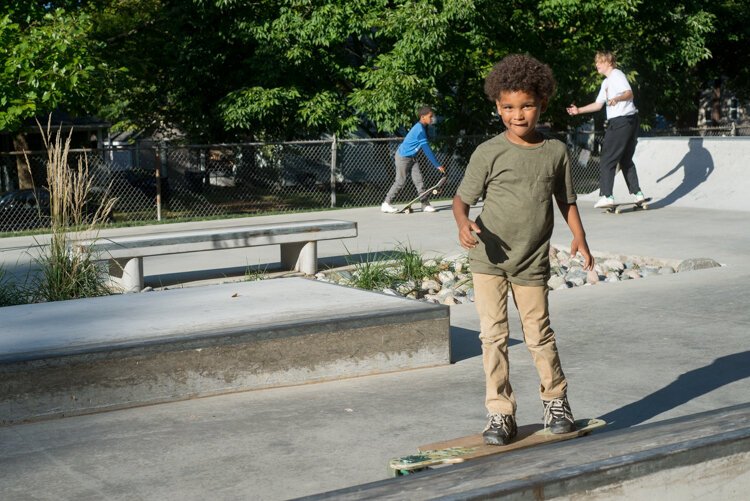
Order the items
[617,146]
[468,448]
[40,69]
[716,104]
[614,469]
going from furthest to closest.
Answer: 1. [716,104]
2. [40,69]
3. [617,146]
4. [468,448]
5. [614,469]

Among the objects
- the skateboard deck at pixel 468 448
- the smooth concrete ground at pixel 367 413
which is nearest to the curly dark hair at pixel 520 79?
the skateboard deck at pixel 468 448

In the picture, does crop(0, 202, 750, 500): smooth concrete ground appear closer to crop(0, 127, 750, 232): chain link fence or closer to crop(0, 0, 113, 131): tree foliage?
crop(0, 0, 113, 131): tree foliage

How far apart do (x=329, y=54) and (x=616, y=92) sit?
9.78 m

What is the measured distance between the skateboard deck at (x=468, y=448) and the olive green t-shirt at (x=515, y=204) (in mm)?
684

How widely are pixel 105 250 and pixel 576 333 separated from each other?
424cm

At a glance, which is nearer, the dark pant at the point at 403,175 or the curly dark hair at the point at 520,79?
the curly dark hair at the point at 520,79

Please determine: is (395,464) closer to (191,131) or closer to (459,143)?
(459,143)

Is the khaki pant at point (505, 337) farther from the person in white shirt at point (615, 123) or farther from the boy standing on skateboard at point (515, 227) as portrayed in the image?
the person in white shirt at point (615, 123)

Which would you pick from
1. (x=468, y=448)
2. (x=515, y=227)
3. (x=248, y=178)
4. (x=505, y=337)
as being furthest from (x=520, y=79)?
(x=248, y=178)

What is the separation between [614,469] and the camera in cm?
325

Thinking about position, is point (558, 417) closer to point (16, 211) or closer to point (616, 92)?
point (616, 92)

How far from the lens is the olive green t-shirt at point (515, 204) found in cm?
443

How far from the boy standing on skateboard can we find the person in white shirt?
9426 mm

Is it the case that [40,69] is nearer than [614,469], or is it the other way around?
[614,469]
